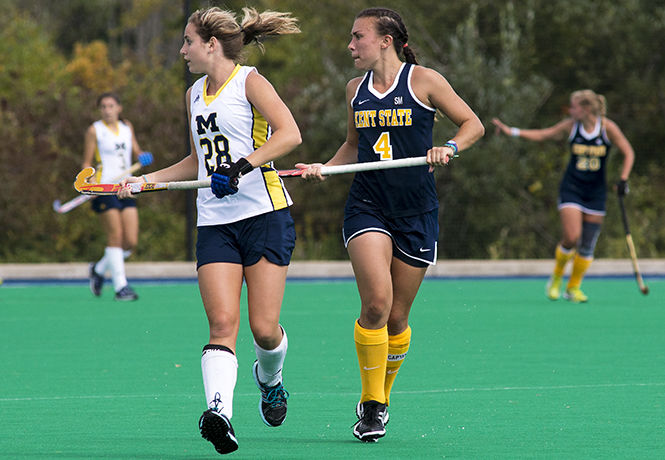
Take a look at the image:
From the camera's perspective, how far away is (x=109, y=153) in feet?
42.9

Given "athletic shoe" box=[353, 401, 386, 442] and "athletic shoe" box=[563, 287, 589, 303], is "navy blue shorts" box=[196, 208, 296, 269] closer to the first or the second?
"athletic shoe" box=[353, 401, 386, 442]

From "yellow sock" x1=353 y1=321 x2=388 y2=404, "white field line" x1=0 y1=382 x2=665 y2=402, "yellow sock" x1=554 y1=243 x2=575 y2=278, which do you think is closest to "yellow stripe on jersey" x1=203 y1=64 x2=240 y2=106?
"yellow sock" x1=353 y1=321 x2=388 y2=404

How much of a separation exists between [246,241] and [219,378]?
0.69 m

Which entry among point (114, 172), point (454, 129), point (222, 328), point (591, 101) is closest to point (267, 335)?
point (222, 328)

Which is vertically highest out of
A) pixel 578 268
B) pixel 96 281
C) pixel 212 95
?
pixel 212 95

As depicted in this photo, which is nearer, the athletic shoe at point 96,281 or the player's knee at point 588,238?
the player's knee at point 588,238

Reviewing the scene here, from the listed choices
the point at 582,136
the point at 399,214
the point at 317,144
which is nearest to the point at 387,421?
the point at 399,214

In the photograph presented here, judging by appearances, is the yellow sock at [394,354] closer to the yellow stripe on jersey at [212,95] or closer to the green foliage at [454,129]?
the yellow stripe on jersey at [212,95]

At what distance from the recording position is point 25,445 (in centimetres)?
540

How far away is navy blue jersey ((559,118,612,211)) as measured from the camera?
12.5m

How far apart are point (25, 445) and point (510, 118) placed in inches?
550

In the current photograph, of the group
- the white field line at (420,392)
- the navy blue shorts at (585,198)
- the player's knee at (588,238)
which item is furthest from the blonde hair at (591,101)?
the white field line at (420,392)

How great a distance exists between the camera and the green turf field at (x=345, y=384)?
542 centimetres

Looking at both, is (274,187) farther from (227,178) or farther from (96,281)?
(96,281)
